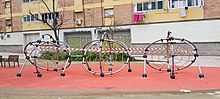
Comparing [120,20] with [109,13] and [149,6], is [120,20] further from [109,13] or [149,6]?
[149,6]

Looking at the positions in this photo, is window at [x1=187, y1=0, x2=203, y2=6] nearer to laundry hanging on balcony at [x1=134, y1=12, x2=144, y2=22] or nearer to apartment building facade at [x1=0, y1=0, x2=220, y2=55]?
apartment building facade at [x1=0, y1=0, x2=220, y2=55]

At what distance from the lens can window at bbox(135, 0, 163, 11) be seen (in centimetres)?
2338

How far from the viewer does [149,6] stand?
23.8m

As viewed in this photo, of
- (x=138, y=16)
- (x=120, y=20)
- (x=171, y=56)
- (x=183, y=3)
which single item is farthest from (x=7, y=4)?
(x=171, y=56)

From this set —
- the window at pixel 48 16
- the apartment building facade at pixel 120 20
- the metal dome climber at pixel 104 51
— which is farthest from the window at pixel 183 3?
the window at pixel 48 16

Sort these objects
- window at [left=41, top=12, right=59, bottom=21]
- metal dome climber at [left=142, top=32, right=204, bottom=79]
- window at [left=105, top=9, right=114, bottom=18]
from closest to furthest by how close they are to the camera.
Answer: metal dome climber at [left=142, top=32, right=204, bottom=79] < window at [left=105, top=9, right=114, bottom=18] < window at [left=41, top=12, right=59, bottom=21]

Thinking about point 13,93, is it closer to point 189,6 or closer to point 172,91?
point 172,91

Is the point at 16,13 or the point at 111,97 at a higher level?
the point at 16,13

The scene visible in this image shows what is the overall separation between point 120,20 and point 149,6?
127 inches

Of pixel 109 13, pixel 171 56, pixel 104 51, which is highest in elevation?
pixel 109 13

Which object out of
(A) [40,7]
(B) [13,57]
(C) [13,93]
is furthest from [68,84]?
(A) [40,7]

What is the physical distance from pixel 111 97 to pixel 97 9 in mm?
20859

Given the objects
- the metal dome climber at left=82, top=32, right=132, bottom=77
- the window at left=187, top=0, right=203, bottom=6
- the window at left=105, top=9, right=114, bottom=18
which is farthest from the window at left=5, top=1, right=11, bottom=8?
the metal dome climber at left=82, top=32, right=132, bottom=77

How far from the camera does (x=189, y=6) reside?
21.8 metres
